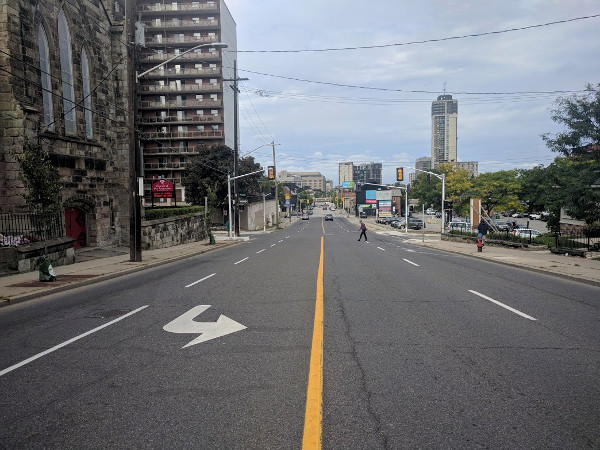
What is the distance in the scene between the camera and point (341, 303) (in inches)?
357

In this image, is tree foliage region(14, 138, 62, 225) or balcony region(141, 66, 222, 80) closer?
tree foliage region(14, 138, 62, 225)

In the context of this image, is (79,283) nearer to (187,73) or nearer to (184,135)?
(184,135)

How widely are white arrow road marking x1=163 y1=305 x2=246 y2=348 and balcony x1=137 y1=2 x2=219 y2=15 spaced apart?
69701 mm

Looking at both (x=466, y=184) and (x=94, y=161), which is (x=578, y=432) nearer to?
(x=94, y=161)

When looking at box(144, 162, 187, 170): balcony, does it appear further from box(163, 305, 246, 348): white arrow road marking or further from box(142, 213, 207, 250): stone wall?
box(163, 305, 246, 348): white arrow road marking

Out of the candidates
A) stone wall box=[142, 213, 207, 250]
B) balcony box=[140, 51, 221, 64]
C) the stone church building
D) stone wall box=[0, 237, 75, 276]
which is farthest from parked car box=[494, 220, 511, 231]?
balcony box=[140, 51, 221, 64]

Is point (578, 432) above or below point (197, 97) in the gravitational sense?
below

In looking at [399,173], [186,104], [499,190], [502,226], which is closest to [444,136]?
[186,104]

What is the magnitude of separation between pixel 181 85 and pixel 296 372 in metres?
71.4

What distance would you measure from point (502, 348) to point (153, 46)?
242 ft

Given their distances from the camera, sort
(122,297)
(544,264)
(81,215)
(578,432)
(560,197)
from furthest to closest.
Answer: (81,215) → (560,197) → (544,264) → (122,297) → (578,432)

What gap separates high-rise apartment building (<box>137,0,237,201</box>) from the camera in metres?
67.9

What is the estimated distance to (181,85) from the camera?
6950 centimetres

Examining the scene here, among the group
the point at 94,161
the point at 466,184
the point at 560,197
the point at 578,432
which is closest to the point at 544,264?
the point at 560,197
